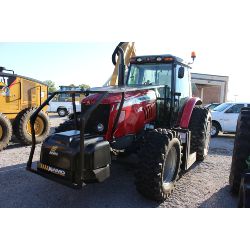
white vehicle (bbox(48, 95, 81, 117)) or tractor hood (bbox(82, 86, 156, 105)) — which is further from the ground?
tractor hood (bbox(82, 86, 156, 105))

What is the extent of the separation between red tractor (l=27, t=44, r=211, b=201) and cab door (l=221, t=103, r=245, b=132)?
4.93 metres

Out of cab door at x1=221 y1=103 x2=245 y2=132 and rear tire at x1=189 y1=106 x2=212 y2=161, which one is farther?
cab door at x1=221 y1=103 x2=245 y2=132

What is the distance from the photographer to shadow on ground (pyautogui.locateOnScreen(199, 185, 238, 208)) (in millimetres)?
3672

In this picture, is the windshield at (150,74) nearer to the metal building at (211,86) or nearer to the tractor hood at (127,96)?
the tractor hood at (127,96)

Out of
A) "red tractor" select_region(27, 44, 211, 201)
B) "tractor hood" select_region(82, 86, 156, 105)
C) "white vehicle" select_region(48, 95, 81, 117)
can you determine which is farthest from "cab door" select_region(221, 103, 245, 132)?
"white vehicle" select_region(48, 95, 81, 117)

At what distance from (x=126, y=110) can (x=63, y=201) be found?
5.18 feet

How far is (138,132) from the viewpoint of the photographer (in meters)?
4.30

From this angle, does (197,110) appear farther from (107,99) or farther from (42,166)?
(42,166)

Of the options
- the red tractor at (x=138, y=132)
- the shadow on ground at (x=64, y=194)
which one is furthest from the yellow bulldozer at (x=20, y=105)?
the red tractor at (x=138, y=132)

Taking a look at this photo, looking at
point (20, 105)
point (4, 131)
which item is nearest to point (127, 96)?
point (4, 131)

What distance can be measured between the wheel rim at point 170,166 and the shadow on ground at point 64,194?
0.48 meters

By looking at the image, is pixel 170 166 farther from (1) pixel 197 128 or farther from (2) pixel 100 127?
(1) pixel 197 128

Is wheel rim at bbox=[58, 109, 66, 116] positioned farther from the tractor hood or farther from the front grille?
the front grille

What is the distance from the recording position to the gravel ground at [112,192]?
368cm
